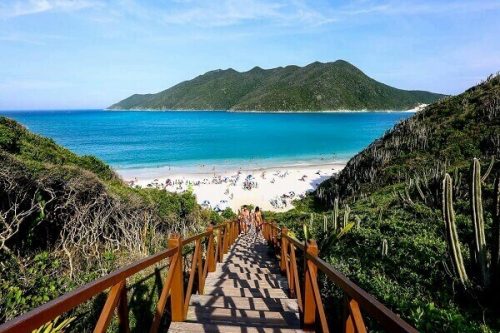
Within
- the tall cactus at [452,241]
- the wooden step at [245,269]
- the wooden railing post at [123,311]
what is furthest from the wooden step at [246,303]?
the wooden step at [245,269]

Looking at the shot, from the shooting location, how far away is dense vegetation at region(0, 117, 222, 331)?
5.46 m

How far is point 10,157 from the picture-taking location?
268 inches

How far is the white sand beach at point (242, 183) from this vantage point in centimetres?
2945

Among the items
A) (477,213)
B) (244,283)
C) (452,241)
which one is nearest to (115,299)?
(244,283)

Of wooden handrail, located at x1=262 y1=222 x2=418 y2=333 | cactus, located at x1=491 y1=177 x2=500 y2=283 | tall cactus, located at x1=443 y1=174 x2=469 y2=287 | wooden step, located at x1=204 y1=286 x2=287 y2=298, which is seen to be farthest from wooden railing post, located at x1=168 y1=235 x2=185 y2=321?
cactus, located at x1=491 y1=177 x2=500 y2=283

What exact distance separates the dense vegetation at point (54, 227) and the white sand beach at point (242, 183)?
15108 millimetres

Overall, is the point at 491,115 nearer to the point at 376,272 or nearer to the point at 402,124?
the point at 402,124

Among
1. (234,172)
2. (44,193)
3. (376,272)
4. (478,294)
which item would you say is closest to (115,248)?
(44,193)

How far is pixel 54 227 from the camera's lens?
7.84 meters

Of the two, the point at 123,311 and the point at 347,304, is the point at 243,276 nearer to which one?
the point at 123,311

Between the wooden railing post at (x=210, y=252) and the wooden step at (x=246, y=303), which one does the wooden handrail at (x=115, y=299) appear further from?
the wooden railing post at (x=210, y=252)

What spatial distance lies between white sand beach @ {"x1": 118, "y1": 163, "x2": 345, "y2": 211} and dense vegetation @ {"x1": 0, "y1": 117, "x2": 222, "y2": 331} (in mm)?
15108

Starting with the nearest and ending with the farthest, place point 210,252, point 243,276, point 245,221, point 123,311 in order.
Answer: point 123,311 < point 210,252 < point 243,276 < point 245,221

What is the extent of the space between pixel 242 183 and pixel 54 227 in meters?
27.5
